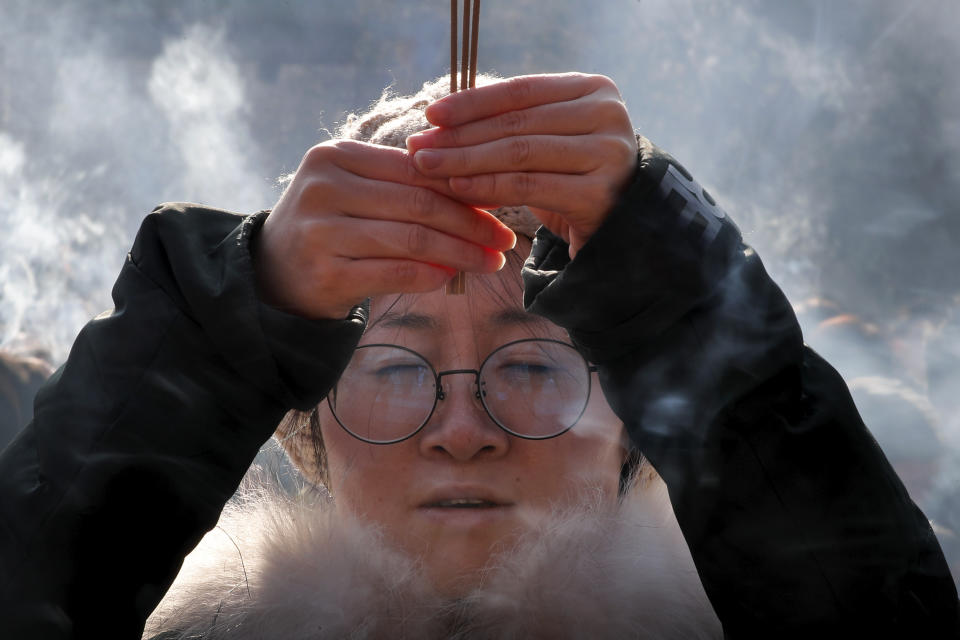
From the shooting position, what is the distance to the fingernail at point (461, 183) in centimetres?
118

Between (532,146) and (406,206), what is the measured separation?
206 millimetres

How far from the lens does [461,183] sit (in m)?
1.19

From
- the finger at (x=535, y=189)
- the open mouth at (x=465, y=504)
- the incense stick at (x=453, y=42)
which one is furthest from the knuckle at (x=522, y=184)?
the open mouth at (x=465, y=504)

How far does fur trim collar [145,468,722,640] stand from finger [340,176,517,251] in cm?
68

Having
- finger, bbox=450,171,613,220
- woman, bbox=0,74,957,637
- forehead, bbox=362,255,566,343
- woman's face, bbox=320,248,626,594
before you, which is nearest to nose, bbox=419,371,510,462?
woman's face, bbox=320,248,626,594

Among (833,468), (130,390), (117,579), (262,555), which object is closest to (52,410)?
(130,390)

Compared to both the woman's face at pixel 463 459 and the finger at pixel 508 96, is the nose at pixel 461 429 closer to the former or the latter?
the woman's face at pixel 463 459

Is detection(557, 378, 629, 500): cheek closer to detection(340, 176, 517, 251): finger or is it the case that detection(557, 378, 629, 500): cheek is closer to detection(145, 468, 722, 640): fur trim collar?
detection(145, 468, 722, 640): fur trim collar

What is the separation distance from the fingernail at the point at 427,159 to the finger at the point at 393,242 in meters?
0.09

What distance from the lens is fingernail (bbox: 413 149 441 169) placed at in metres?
1.18

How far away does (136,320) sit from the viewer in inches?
50.9

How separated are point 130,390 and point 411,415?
64cm

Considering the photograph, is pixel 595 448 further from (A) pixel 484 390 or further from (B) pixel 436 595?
(B) pixel 436 595

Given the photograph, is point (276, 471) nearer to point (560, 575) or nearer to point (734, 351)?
point (560, 575)
